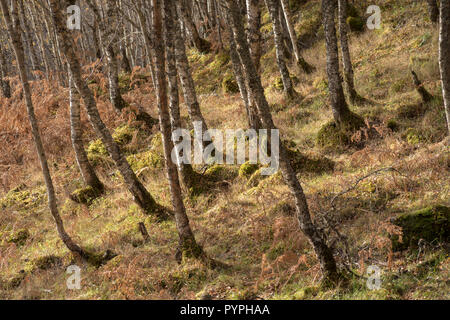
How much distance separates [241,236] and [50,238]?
14.9ft

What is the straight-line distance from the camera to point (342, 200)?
7.18 meters

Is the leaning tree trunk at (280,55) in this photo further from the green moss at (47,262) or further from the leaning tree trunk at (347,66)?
the green moss at (47,262)

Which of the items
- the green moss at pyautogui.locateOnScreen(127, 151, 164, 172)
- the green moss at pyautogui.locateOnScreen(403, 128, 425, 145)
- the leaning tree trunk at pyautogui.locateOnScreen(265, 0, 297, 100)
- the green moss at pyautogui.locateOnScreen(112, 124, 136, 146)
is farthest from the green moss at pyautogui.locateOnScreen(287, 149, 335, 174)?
the green moss at pyautogui.locateOnScreen(112, 124, 136, 146)

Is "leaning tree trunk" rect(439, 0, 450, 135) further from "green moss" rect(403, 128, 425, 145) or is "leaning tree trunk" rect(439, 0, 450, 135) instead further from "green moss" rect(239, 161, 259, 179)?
"green moss" rect(239, 161, 259, 179)

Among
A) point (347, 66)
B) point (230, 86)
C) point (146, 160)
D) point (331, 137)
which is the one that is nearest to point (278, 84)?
point (230, 86)

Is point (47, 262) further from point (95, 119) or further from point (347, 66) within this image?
point (347, 66)

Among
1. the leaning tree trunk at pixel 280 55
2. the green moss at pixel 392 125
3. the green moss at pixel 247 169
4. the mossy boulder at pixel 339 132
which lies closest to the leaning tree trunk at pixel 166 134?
the green moss at pixel 247 169

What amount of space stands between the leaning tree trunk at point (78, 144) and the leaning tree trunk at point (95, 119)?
6.56 feet

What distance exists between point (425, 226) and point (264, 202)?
10.00 feet

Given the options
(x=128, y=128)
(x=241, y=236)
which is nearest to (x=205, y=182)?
(x=241, y=236)

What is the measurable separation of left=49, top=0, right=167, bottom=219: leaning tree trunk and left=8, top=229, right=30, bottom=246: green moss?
2.76m

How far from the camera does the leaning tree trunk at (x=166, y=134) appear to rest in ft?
18.5

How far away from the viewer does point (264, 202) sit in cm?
777
